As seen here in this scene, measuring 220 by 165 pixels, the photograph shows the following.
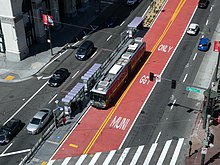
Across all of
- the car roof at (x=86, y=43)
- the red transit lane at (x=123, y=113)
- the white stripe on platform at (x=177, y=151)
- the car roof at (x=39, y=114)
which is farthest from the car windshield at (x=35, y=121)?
the car roof at (x=86, y=43)

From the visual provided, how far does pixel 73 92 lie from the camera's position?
66.1m

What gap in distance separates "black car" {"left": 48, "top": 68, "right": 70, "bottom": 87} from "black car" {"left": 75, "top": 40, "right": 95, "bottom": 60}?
6.03 m

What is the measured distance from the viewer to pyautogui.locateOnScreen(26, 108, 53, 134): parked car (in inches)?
2450

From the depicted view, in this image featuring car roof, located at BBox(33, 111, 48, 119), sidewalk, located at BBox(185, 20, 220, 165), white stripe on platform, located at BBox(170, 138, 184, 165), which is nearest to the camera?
sidewalk, located at BBox(185, 20, 220, 165)

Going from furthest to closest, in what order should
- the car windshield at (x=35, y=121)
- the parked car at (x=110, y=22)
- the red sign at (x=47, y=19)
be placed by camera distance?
the parked car at (x=110, y=22), the red sign at (x=47, y=19), the car windshield at (x=35, y=121)

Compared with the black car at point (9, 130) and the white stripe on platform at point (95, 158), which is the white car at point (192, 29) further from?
the black car at point (9, 130)

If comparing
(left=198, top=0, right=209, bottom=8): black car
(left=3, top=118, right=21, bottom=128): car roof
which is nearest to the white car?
(left=198, top=0, right=209, bottom=8): black car

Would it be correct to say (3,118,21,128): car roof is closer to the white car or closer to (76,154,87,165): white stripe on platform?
(76,154,87,165): white stripe on platform

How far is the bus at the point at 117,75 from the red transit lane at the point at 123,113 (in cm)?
131

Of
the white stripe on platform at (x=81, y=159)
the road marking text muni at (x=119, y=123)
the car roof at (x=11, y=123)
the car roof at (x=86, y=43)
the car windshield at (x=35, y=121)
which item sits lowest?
the white stripe on platform at (x=81, y=159)

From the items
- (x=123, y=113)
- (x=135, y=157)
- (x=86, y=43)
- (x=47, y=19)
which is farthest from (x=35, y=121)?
(x=86, y=43)

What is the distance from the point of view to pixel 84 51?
8050 cm

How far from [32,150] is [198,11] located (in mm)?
56292

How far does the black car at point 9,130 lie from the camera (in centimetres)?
6097
